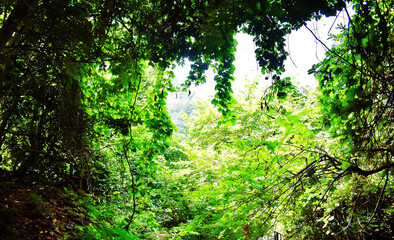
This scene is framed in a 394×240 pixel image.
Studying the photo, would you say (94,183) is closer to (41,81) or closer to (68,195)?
(68,195)

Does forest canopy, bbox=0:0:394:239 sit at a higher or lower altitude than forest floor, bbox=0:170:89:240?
higher

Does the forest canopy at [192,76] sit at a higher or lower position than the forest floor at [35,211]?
higher

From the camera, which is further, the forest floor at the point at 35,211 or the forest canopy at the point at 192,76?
the forest floor at the point at 35,211

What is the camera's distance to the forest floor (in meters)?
2.15

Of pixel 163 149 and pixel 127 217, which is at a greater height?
pixel 163 149

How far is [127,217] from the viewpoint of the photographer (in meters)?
3.63

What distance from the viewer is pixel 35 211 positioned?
2.50 m

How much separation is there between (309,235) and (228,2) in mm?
6921

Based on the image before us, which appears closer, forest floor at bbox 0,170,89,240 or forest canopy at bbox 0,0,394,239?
forest canopy at bbox 0,0,394,239

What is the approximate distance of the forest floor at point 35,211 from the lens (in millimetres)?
2154

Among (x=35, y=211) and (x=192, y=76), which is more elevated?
(x=192, y=76)

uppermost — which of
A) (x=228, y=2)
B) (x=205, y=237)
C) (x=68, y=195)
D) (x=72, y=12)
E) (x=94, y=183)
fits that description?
(x=228, y=2)

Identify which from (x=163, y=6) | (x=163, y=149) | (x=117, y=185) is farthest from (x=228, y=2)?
(x=117, y=185)

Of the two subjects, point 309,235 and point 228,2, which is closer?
point 228,2
